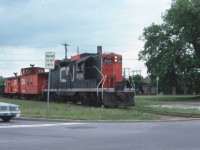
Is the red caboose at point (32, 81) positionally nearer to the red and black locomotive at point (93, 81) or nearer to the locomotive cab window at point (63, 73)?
the red and black locomotive at point (93, 81)

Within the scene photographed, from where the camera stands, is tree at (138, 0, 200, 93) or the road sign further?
tree at (138, 0, 200, 93)

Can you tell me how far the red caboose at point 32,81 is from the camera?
42.4 metres

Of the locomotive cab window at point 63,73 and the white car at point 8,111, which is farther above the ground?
the locomotive cab window at point 63,73

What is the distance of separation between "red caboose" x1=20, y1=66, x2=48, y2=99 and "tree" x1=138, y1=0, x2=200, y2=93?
18287 millimetres

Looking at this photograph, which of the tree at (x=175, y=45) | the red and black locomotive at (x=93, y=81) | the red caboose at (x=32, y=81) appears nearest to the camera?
Answer: the red and black locomotive at (x=93, y=81)

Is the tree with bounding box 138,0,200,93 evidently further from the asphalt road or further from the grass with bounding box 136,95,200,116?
the asphalt road

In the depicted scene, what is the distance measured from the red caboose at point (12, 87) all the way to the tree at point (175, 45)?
18507mm

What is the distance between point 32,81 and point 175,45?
2116 centimetres

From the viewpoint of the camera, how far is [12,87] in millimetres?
52781

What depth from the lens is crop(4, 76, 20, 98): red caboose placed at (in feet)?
165

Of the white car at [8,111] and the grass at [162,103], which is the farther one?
the grass at [162,103]

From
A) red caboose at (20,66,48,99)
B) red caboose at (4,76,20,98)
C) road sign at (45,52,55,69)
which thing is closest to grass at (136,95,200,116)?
road sign at (45,52,55,69)

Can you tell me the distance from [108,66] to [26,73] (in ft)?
62.1

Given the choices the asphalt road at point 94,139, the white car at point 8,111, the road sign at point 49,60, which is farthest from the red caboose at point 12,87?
the asphalt road at point 94,139
